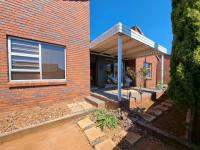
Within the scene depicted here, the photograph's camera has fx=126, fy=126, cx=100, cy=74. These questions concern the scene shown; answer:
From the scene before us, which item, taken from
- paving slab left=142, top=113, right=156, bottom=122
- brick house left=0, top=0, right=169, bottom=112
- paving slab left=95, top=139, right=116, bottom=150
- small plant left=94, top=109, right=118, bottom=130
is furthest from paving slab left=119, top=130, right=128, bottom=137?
brick house left=0, top=0, right=169, bottom=112

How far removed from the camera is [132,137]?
3846 mm

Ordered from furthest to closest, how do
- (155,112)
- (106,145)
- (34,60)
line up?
(155,112)
(34,60)
(106,145)

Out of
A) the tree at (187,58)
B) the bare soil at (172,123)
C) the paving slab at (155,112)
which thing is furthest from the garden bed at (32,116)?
the tree at (187,58)

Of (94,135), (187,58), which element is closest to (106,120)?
(94,135)

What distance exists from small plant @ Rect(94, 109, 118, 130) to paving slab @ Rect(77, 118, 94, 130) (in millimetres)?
260

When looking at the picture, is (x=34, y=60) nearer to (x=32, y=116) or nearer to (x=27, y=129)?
(x=32, y=116)

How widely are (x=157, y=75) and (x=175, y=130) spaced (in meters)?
10.8

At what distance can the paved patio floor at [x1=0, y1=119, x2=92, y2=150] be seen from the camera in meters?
3.39

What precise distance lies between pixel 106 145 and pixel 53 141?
5.02 feet

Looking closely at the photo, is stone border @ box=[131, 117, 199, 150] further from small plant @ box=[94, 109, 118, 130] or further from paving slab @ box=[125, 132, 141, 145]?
small plant @ box=[94, 109, 118, 130]

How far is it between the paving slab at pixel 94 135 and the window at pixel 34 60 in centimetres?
296

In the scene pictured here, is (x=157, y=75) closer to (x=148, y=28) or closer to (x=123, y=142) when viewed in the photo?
(x=148, y=28)

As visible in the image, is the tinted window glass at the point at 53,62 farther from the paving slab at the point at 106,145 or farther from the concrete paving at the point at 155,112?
the concrete paving at the point at 155,112

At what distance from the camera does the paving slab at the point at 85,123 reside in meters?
4.36
